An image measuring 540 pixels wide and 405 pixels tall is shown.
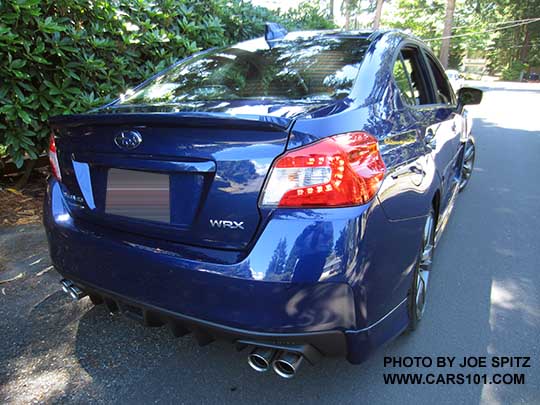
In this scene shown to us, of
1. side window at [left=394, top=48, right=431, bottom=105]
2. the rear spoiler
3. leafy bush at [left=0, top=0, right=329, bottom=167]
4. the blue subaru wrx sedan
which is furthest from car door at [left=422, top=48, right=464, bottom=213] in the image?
leafy bush at [left=0, top=0, right=329, bottom=167]

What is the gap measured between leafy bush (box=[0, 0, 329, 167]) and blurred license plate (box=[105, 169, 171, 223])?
2230 mm

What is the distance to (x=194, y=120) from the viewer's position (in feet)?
5.50

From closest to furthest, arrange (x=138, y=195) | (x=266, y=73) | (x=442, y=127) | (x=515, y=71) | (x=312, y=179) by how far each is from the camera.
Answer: (x=312, y=179), (x=138, y=195), (x=266, y=73), (x=442, y=127), (x=515, y=71)

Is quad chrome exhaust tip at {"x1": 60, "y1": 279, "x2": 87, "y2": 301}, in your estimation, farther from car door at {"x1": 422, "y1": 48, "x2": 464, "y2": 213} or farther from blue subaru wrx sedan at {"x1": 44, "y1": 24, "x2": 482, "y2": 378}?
car door at {"x1": 422, "y1": 48, "x2": 464, "y2": 213}

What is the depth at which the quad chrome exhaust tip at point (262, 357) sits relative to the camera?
1.71 metres

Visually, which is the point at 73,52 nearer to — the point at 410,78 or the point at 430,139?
the point at 410,78

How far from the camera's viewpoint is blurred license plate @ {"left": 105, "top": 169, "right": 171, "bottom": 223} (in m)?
1.74

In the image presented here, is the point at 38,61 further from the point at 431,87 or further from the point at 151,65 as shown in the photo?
the point at 431,87

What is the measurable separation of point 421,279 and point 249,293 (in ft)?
4.34

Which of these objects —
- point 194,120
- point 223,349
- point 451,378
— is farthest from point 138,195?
point 451,378

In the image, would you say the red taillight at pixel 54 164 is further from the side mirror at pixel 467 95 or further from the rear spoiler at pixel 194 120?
the side mirror at pixel 467 95

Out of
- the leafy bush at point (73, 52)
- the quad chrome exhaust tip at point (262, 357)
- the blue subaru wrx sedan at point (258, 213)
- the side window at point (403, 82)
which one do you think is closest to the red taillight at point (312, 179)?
the blue subaru wrx sedan at point (258, 213)

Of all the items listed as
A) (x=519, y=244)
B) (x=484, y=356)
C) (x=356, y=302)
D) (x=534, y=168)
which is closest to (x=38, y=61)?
(x=356, y=302)

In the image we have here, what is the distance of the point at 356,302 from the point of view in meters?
1.62
